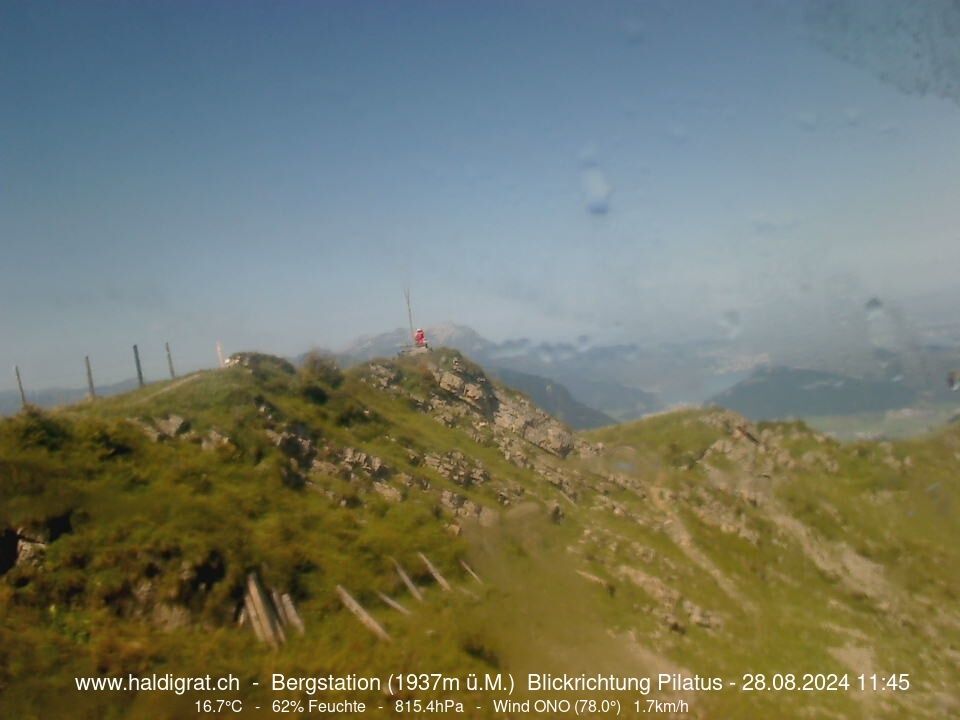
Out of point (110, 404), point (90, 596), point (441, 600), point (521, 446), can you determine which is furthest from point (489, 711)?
point (521, 446)

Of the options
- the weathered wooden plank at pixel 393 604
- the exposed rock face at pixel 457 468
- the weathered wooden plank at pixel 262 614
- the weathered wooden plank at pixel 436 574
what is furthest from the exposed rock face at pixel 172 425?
the exposed rock face at pixel 457 468

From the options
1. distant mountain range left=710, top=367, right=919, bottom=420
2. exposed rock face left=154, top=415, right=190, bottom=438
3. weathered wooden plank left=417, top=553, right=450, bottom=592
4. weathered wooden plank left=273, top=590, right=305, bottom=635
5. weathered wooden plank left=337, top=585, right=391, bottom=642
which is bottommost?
distant mountain range left=710, top=367, right=919, bottom=420

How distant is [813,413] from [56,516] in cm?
11724

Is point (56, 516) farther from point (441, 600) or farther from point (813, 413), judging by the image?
point (813, 413)

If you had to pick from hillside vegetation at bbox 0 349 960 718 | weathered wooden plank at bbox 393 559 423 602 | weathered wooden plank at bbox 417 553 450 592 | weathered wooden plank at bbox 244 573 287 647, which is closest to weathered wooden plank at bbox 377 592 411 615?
hillside vegetation at bbox 0 349 960 718

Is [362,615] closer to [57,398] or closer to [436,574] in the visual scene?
[436,574]

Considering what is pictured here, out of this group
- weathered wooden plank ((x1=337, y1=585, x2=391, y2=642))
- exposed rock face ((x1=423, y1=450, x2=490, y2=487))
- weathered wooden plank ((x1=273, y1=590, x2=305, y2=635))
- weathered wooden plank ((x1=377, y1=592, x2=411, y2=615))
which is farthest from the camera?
exposed rock face ((x1=423, y1=450, x2=490, y2=487))

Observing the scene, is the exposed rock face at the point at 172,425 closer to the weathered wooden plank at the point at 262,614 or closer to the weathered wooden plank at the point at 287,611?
the weathered wooden plank at the point at 262,614

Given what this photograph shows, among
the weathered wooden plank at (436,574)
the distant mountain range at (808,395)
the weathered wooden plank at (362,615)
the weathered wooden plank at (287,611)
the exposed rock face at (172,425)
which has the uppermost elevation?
the exposed rock face at (172,425)

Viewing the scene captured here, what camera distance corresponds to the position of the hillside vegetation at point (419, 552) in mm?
13297

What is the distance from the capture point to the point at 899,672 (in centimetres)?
2445

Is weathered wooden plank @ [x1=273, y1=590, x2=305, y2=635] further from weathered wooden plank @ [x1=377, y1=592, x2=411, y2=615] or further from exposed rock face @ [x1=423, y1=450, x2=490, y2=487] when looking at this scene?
exposed rock face @ [x1=423, y1=450, x2=490, y2=487]

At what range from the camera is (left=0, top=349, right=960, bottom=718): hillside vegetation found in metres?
13.3

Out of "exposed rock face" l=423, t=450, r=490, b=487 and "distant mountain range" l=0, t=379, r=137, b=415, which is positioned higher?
"distant mountain range" l=0, t=379, r=137, b=415
